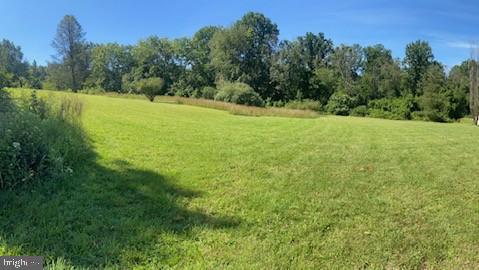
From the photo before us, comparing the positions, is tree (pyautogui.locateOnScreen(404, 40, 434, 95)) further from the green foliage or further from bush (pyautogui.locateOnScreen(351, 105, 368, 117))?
the green foliage

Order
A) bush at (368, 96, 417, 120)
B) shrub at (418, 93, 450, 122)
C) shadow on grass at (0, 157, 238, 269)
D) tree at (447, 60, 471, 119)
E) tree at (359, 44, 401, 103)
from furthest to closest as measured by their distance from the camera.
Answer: tree at (359, 44, 401, 103), tree at (447, 60, 471, 119), bush at (368, 96, 417, 120), shrub at (418, 93, 450, 122), shadow on grass at (0, 157, 238, 269)

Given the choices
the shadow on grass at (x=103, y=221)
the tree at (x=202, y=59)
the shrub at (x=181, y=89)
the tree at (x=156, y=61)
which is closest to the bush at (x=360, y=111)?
the tree at (x=202, y=59)

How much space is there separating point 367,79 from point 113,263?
52.3m

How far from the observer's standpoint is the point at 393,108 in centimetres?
4294

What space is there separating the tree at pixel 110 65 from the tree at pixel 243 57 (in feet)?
50.5

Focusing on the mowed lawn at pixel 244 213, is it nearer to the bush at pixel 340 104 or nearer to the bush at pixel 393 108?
the bush at pixel 393 108

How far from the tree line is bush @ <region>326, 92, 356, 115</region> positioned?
0.12 m

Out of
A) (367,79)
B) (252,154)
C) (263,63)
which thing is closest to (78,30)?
(263,63)

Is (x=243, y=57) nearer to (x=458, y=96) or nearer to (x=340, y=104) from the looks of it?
(x=340, y=104)

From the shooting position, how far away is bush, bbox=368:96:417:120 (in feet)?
134

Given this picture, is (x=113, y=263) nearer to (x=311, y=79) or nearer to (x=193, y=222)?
(x=193, y=222)

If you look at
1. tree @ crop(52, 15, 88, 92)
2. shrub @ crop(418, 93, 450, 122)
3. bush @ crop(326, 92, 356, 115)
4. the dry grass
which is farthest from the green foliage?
shrub @ crop(418, 93, 450, 122)

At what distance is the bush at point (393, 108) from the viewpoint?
4091 cm

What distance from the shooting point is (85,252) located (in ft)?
9.46
